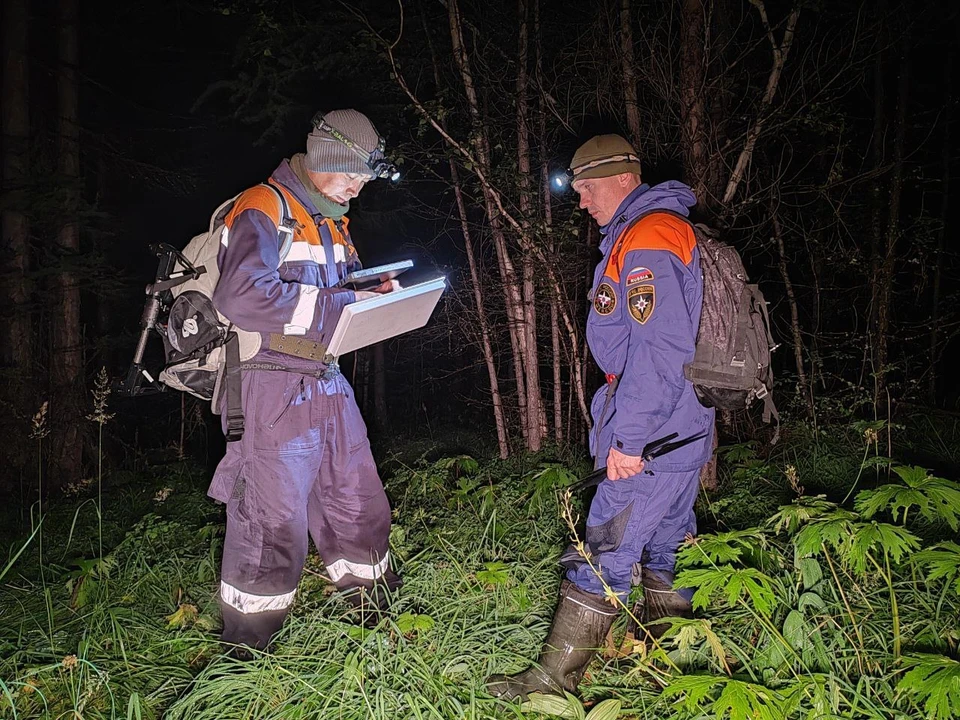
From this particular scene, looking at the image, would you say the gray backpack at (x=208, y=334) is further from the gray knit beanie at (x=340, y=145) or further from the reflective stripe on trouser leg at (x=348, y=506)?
the reflective stripe on trouser leg at (x=348, y=506)

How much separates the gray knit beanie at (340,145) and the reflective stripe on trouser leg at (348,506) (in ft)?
3.30

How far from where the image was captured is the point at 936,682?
1.73m

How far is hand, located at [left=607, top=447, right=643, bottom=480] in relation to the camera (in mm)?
2406

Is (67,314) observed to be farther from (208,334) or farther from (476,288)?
(208,334)

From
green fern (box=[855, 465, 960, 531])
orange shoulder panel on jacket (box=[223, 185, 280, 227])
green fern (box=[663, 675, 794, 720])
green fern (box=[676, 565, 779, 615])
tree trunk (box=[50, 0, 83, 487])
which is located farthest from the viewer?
tree trunk (box=[50, 0, 83, 487])

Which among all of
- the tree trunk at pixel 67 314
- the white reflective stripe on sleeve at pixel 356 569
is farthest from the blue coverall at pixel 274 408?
→ the tree trunk at pixel 67 314

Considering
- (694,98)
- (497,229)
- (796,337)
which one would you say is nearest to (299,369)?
(497,229)

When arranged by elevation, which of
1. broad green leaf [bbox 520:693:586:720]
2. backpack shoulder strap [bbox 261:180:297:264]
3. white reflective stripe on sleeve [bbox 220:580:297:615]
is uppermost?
backpack shoulder strap [bbox 261:180:297:264]

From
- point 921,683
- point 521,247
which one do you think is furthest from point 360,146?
point 921,683

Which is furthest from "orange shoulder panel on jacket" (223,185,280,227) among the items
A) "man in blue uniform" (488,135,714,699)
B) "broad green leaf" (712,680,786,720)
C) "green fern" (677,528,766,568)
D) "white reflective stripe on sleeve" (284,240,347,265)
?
"broad green leaf" (712,680,786,720)

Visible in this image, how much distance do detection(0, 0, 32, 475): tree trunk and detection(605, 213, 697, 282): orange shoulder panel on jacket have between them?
677cm

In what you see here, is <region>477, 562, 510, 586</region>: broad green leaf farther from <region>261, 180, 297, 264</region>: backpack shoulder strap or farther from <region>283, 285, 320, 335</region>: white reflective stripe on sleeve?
<region>261, 180, 297, 264</region>: backpack shoulder strap

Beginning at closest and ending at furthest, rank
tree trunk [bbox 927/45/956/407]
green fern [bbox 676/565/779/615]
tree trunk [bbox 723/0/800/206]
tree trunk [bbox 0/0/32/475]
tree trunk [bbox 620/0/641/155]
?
green fern [bbox 676/565/779/615]
tree trunk [bbox 723/0/800/206]
tree trunk [bbox 620/0/641/155]
tree trunk [bbox 927/45/956/407]
tree trunk [bbox 0/0/32/475]

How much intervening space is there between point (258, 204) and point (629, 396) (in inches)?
67.2
